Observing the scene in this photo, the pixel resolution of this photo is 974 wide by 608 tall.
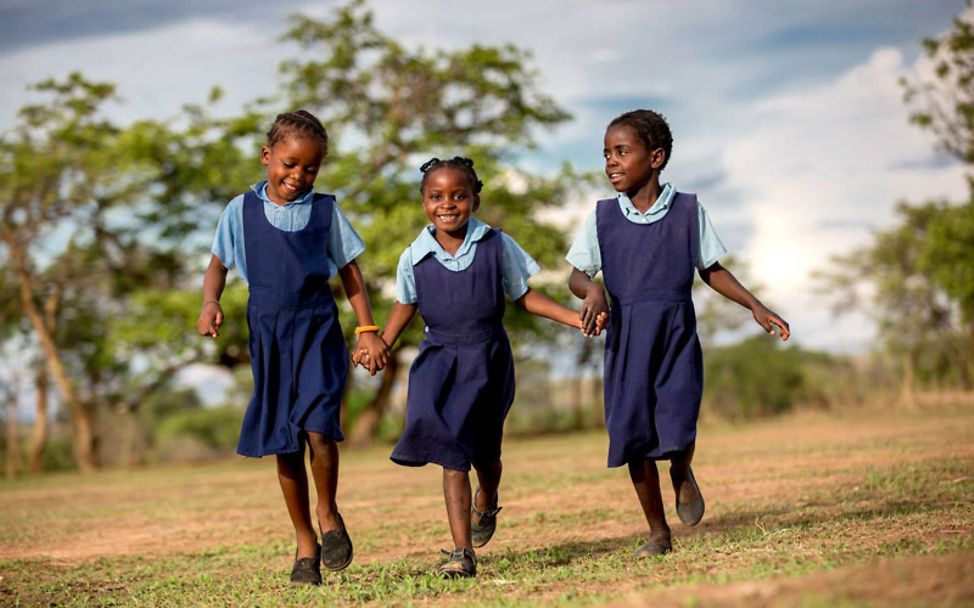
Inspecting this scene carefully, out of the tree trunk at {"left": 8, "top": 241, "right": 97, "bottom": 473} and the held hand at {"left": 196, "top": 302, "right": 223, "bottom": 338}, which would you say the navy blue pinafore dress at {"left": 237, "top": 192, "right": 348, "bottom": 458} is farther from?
the tree trunk at {"left": 8, "top": 241, "right": 97, "bottom": 473}

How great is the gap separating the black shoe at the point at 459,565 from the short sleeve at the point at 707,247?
1.81 m

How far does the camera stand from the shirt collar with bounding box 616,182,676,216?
5.58 m

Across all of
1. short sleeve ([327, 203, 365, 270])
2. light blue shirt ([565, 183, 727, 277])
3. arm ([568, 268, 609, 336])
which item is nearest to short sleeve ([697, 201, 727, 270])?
light blue shirt ([565, 183, 727, 277])

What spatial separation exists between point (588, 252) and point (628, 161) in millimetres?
491

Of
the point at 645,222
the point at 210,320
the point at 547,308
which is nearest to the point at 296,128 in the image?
the point at 210,320

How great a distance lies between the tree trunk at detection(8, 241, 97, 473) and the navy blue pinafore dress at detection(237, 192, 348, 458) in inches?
856

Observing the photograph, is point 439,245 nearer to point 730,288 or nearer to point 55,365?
point 730,288

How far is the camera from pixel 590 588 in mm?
4582

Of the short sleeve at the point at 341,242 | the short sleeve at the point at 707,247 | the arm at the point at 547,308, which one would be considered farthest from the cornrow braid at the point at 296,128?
the short sleeve at the point at 707,247

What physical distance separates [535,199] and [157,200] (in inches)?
350

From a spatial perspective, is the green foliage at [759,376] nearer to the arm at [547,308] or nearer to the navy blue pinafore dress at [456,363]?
the arm at [547,308]

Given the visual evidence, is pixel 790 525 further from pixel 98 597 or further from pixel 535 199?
pixel 535 199

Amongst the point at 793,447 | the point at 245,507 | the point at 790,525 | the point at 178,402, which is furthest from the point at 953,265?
the point at 178,402

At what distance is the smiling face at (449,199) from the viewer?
5.45 metres
